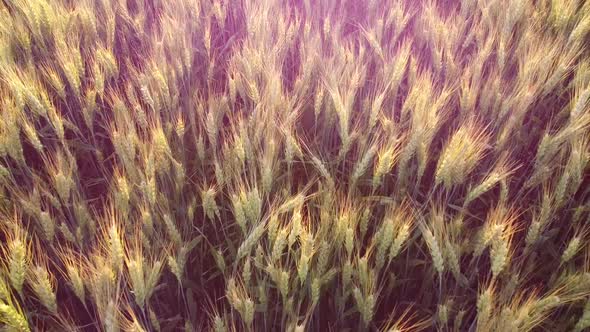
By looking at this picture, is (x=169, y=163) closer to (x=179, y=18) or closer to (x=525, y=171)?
(x=179, y=18)

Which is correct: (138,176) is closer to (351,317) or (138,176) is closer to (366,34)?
(351,317)

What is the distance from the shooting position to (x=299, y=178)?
1.35 metres

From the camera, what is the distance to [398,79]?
1340 millimetres

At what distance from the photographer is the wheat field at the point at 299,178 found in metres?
1.06

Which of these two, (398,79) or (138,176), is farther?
(398,79)

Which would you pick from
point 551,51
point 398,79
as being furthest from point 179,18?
point 551,51

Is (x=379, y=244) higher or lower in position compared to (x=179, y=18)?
lower

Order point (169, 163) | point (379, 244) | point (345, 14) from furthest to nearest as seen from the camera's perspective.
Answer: point (345, 14) → point (169, 163) → point (379, 244)

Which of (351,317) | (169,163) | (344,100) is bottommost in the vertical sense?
(351,317)

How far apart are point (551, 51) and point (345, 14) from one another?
2.22 feet

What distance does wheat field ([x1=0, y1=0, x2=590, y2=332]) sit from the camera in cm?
106

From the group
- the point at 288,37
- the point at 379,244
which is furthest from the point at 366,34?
the point at 379,244

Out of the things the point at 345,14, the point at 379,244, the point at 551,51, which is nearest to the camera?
the point at 379,244

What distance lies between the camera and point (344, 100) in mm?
1292
